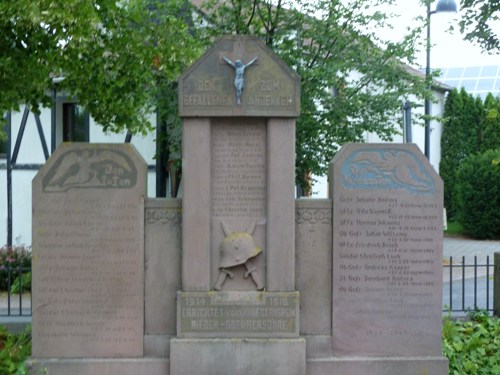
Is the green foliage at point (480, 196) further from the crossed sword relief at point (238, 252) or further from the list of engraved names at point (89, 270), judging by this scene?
the list of engraved names at point (89, 270)

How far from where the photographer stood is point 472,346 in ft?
26.3

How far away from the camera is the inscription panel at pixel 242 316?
6969 mm

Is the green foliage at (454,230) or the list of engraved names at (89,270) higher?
the list of engraved names at (89,270)

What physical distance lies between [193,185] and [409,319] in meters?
2.38

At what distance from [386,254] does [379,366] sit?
3.40 ft

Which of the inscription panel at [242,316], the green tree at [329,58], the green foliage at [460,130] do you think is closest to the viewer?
the inscription panel at [242,316]

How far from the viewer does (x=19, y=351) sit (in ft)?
24.6

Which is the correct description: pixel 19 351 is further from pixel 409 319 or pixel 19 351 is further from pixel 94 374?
pixel 409 319

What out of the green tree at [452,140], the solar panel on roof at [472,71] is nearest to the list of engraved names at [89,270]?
the green tree at [452,140]

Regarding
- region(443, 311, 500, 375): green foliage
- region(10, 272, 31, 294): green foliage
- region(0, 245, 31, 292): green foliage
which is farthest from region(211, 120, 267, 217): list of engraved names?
region(0, 245, 31, 292): green foliage

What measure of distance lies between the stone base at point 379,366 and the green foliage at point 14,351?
8.94ft

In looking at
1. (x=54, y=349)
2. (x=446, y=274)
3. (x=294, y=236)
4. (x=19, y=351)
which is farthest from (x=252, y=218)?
(x=446, y=274)

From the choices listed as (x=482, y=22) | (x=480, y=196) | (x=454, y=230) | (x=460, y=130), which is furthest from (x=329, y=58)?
(x=460, y=130)

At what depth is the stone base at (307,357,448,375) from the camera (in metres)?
7.04
